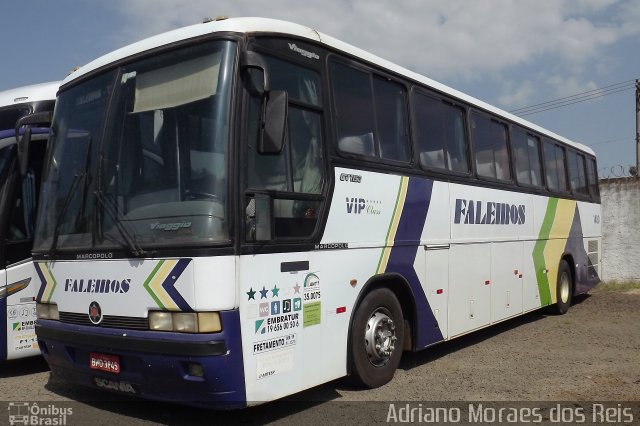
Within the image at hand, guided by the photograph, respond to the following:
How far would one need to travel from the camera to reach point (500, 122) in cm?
958

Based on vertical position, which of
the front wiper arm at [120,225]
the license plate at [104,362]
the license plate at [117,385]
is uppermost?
the front wiper arm at [120,225]

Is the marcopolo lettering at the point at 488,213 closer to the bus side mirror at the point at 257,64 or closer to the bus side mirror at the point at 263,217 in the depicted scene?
the bus side mirror at the point at 263,217

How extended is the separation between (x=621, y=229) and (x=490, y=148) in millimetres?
10379

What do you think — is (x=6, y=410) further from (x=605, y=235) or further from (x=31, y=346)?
(x=605, y=235)

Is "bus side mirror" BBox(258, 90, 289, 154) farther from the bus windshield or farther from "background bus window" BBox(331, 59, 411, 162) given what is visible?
"background bus window" BBox(331, 59, 411, 162)

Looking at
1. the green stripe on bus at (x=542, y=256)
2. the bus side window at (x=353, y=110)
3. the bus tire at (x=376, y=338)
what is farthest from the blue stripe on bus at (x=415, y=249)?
the green stripe on bus at (x=542, y=256)

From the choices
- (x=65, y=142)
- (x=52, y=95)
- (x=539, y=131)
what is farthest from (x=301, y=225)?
(x=539, y=131)

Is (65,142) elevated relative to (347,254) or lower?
elevated

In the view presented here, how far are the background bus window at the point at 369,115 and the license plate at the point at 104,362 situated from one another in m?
2.73

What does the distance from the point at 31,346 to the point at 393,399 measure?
408cm

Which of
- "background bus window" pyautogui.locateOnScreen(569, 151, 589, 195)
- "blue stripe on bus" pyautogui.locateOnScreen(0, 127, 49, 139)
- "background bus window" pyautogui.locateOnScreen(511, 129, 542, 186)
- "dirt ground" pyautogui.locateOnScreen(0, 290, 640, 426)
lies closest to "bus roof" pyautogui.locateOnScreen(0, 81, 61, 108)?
"blue stripe on bus" pyautogui.locateOnScreen(0, 127, 49, 139)

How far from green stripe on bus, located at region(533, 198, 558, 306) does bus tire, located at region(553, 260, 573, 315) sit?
0.67 meters

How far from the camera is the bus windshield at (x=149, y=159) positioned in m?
4.62

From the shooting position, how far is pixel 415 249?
6875 mm
